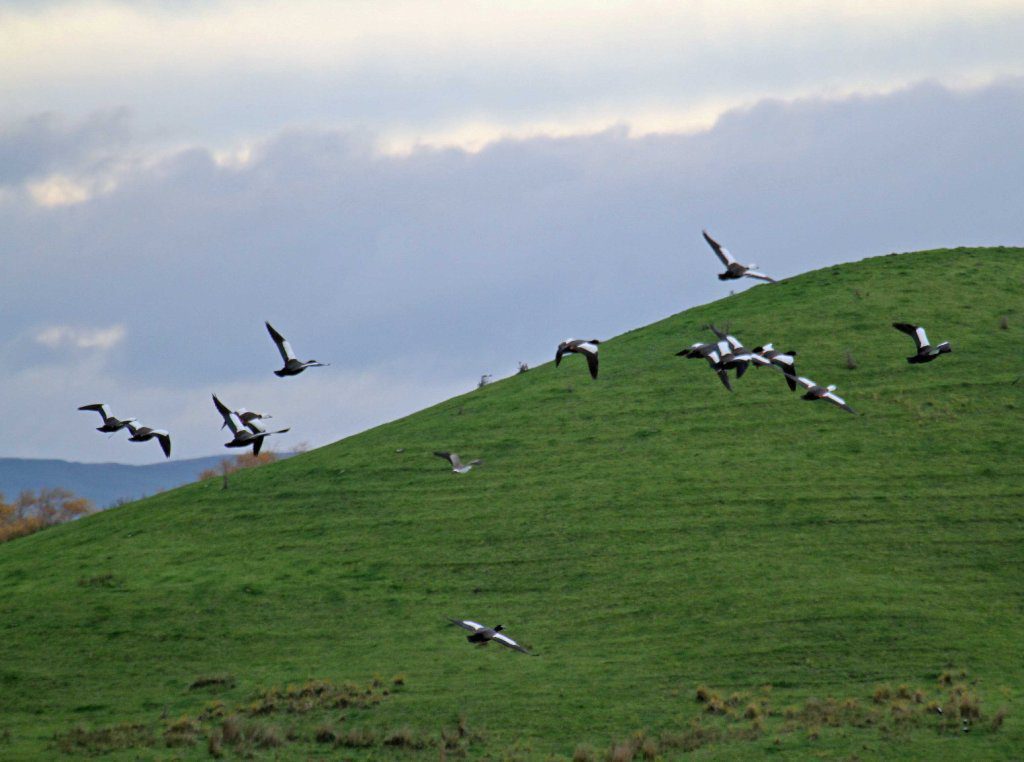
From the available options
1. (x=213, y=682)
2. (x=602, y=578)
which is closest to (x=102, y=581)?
(x=213, y=682)

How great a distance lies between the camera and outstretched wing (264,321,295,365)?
99.2ft

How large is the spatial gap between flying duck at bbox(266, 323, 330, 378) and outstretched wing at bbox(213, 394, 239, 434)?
189cm

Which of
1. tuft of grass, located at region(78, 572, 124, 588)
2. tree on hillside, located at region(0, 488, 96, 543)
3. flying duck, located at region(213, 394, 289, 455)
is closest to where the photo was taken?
flying duck, located at region(213, 394, 289, 455)

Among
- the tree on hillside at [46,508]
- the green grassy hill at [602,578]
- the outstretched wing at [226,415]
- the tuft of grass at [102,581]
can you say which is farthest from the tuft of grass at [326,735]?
the tree on hillside at [46,508]

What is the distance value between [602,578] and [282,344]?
22661 mm

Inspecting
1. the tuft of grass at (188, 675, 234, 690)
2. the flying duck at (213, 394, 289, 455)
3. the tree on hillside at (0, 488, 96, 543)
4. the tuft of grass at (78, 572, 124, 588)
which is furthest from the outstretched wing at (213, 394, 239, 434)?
the tree on hillside at (0, 488, 96, 543)

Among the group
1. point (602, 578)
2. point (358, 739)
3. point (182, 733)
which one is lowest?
point (358, 739)

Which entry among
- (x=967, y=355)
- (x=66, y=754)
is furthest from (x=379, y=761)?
(x=967, y=355)

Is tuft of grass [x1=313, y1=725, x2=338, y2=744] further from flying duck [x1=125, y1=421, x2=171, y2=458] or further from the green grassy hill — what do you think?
flying duck [x1=125, y1=421, x2=171, y2=458]

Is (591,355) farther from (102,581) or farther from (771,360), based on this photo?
(102,581)

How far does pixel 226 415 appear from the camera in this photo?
104 feet

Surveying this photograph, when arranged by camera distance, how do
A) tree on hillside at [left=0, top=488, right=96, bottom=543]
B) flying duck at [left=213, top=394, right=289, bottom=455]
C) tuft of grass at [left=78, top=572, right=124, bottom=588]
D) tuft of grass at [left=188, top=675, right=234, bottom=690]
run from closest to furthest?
flying duck at [left=213, top=394, right=289, bottom=455] < tuft of grass at [left=188, top=675, right=234, bottom=690] < tuft of grass at [left=78, top=572, right=124, bottom=588] < tree on hillside at [left=0, top=488, right=96, bottom=543]

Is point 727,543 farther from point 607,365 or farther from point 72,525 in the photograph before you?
point 72,525

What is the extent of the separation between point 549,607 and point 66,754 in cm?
1723
